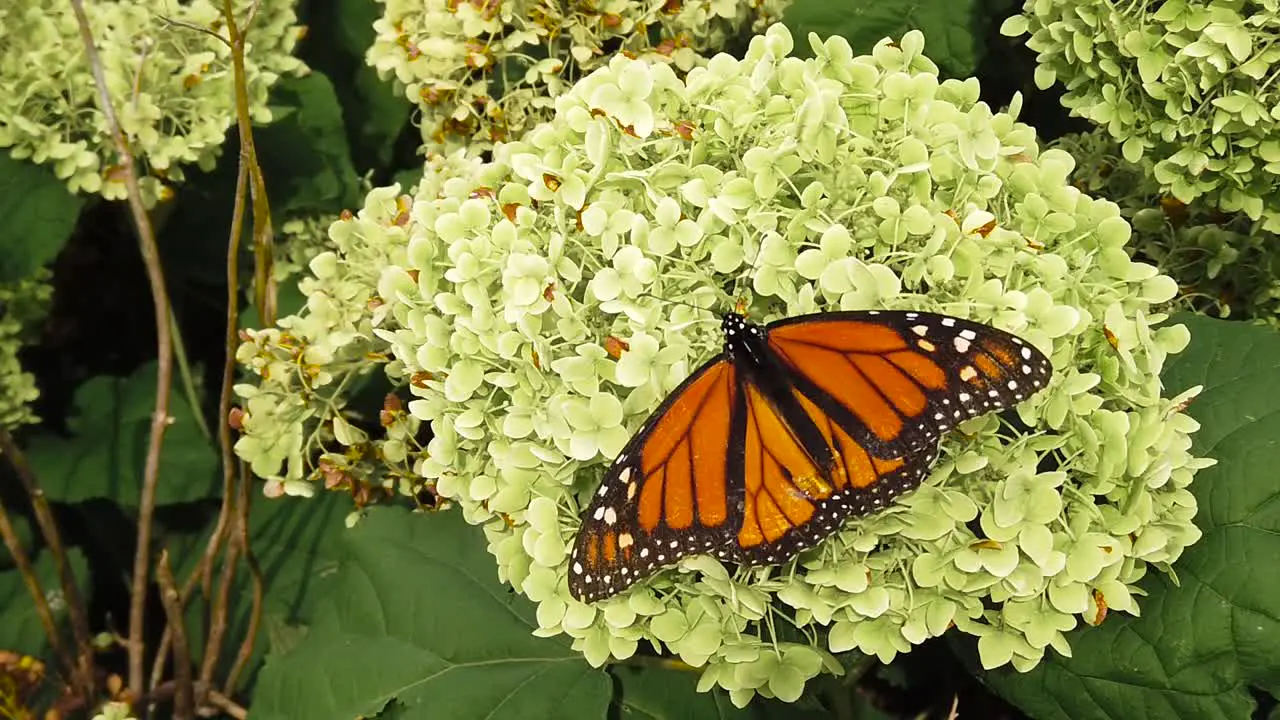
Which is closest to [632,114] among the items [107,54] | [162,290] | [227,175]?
[162,290]

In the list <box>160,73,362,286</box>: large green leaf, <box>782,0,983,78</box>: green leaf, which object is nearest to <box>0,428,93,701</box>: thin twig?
<box>160,73,362,286</box>: large green leaf

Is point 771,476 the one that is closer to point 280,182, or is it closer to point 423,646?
point 423,646

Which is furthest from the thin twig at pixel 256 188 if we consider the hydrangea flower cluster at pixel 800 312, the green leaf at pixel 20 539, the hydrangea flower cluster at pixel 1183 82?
the hydrangea flower cluster at pixel 1183 82

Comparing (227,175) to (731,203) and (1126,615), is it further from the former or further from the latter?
(1126,615)

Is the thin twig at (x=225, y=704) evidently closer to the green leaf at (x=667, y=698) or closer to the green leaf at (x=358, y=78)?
the green leaf at (x=667, y=698)

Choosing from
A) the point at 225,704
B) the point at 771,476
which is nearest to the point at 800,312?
the point at 771,476

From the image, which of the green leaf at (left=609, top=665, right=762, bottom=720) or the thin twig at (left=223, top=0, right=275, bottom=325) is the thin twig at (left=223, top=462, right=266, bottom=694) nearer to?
the thin twig at (left=223, top=0, right=275, bottom=325)

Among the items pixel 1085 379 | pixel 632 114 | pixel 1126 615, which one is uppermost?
pixel 632 114
